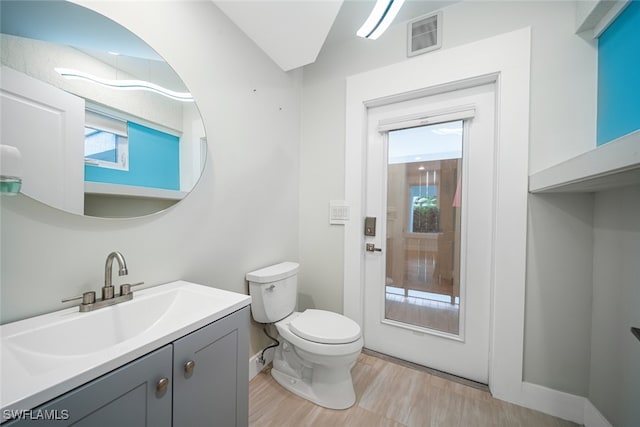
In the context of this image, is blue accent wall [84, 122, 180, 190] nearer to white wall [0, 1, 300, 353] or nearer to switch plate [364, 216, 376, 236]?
white wall [0, 1, 300, 353]

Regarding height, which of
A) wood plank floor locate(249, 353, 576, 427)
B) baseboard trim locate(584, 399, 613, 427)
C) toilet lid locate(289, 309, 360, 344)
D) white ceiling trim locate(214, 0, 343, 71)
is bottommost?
wood plank floor locate(249, 353, 576, 427)

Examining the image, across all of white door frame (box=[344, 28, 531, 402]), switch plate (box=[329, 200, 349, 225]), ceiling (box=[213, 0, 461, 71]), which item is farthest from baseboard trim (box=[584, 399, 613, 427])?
ceiling (box=[213, 0, 461, 71])

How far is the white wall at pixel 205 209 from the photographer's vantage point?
80 centimetres

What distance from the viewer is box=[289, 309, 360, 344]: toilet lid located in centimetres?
135

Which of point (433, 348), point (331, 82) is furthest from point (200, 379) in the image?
point (331, 82)

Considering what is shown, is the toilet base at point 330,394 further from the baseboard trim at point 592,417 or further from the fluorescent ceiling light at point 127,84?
the fluorescent ceiling light at point 127,84

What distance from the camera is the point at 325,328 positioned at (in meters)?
1.45

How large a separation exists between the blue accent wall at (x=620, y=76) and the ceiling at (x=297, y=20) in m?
0.87

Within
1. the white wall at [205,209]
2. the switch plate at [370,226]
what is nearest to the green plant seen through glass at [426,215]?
the switch plate at [370,226]

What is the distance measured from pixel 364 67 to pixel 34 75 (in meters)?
1.83

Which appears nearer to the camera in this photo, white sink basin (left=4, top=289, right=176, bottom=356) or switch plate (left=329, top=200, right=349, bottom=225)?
white sink basin (left=4, top=289, right=176, bottom=356)

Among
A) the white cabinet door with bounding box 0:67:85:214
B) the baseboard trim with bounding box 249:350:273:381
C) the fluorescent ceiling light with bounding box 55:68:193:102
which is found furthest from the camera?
the baseboard trim with bounding box 249:350:273:381

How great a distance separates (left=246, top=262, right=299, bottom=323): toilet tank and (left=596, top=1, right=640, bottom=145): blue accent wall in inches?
74.2

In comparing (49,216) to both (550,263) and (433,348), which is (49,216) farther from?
(550,263)
